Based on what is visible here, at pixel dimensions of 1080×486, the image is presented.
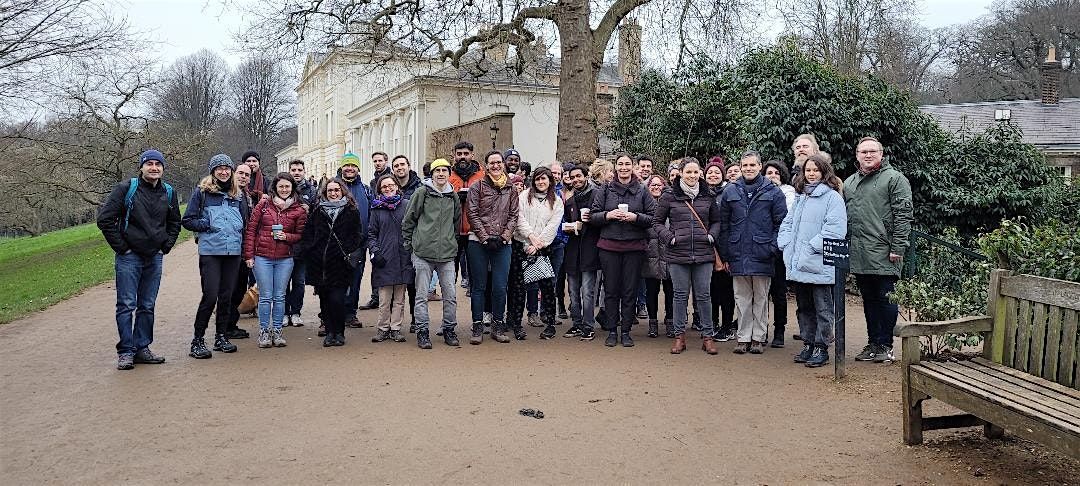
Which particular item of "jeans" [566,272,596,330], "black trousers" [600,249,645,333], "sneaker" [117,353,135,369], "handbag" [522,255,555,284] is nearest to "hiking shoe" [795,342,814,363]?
"black trousers" [600,249,645,333]

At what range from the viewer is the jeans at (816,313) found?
7121 mm

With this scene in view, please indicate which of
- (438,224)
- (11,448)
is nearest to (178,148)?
(438,224)

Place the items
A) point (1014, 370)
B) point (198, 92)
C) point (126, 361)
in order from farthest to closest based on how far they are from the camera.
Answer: point (198, 92), point (126, 361), point (1014, 370)

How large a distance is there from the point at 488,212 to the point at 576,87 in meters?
8.06

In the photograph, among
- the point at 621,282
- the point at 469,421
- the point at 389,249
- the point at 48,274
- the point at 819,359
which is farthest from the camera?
the point at 48,274

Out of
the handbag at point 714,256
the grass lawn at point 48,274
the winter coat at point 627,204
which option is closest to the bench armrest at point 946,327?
the handbag at point 714,256

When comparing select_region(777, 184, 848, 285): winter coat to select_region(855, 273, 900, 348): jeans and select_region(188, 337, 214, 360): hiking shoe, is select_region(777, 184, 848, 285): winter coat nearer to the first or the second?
select_region(855, 273, 900, 348): jeans

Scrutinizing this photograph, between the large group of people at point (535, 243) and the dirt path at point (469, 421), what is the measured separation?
42cm

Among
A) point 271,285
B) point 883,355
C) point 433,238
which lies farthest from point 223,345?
point 883,355

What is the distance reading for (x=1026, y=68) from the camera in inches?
1721

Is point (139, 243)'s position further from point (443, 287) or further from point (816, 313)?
point (816, 313)

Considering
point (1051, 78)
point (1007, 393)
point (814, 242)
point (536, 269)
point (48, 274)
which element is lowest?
A: point (48, 274)

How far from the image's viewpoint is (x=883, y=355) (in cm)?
717

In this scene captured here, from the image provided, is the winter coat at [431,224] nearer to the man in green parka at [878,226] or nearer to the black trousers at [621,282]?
the black trousers at [621,282]
